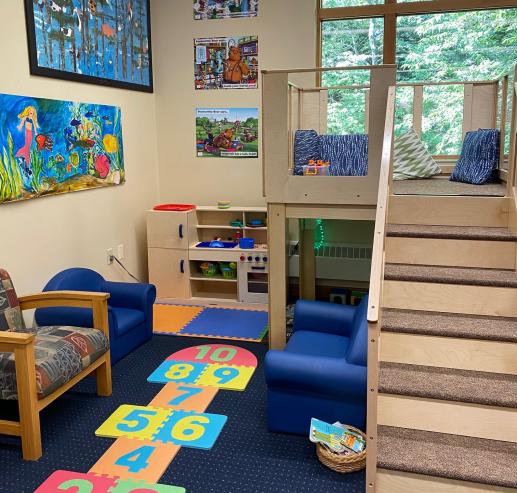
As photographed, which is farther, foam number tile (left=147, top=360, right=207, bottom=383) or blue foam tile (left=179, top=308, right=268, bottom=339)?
blue foam tile (left=179, top=308, right=268, bottom=339)

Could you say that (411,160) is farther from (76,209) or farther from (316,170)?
(76,209)

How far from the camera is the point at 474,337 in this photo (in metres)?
2.81

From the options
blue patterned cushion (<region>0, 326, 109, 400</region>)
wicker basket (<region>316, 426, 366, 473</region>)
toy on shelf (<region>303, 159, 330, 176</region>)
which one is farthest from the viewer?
toy on shelf (<region>303, 159, 330, 176</region>)

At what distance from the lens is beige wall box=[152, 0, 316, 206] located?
5184mm

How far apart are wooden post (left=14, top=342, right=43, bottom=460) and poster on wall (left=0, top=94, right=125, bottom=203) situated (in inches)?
50.4

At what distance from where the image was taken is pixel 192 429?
10.2 feet

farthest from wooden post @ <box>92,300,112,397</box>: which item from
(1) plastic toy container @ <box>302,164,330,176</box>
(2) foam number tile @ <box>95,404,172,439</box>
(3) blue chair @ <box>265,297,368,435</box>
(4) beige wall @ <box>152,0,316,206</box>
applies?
(4) beige wall @ <box>152,0,316,206</box>

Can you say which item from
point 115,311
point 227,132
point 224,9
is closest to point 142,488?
point 115,311

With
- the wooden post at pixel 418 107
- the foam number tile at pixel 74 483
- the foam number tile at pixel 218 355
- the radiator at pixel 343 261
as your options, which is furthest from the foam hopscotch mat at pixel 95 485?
the wooden post at pixel 418 107

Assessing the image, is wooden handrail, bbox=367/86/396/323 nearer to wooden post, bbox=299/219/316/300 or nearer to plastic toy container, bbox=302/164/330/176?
plastic toy container, bbox=302/164/330/176

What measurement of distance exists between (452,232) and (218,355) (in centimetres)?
193

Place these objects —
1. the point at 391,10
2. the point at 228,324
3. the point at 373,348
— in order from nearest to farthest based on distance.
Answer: the point at 373,348 → the point at 228,324 → the point at 391,10

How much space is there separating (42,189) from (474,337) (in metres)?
3.06

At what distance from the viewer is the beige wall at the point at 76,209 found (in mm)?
3709
